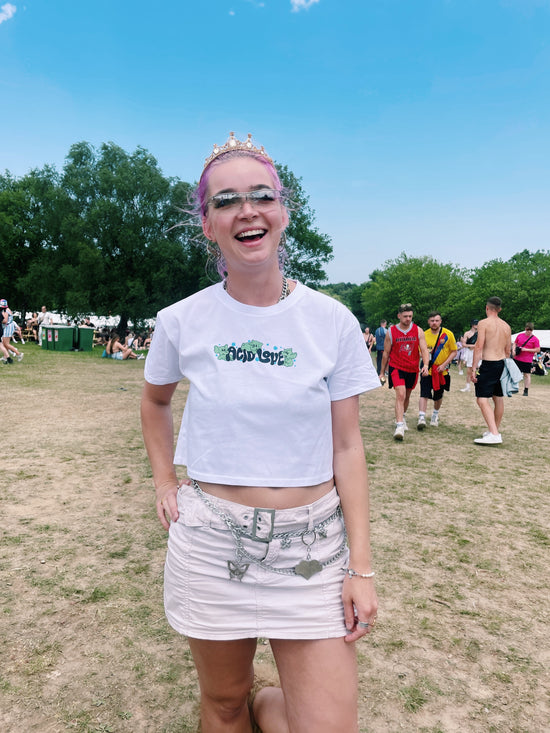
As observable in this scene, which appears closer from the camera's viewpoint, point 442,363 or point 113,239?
point 442,363

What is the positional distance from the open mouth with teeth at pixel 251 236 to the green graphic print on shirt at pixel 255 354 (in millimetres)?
323

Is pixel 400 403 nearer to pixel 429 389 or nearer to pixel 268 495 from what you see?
pixel 429 389

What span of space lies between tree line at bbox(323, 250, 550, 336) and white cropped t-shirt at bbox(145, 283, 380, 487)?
51762mm

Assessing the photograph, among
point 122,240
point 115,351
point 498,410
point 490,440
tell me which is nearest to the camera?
point 490,440

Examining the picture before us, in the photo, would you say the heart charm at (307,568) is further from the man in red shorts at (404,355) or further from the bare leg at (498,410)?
the bare leg at (498,410)

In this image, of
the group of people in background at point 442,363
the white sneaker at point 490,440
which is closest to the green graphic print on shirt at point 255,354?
the group of people in background at point 442,363

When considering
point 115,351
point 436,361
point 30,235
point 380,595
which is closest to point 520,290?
point 115,351

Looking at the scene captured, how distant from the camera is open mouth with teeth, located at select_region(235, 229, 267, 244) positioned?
167cm

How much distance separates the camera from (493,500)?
561 cm

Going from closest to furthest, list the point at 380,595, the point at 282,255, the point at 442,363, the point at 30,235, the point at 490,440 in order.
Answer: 1. the point at 282,255
2. the point at 380,595
3. the point at 490,440
4. the point at 442,363
5. the point at 30,235

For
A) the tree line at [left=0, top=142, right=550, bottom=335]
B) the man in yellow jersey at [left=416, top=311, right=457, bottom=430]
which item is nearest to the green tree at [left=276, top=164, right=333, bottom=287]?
the tree line at [left=0, top=142, right=550, bottom=335]

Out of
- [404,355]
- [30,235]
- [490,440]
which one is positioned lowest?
[490,440]

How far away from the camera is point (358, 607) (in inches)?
61.9

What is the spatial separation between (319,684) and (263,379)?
903 mm
